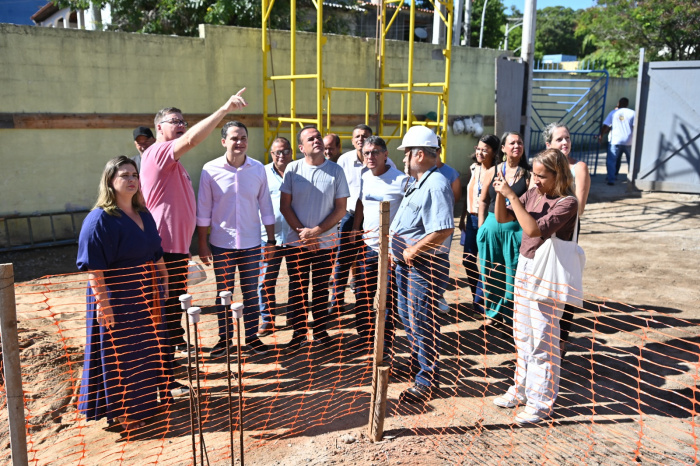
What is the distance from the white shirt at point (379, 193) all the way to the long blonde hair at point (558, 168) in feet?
4.69

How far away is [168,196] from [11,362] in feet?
6.58

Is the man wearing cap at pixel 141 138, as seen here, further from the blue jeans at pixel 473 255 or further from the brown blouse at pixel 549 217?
the brown blouse at pixel 549 217

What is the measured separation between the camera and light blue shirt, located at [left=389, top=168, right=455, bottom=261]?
12.9 feet

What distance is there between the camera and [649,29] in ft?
75.3

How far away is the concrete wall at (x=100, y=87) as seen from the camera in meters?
7.45

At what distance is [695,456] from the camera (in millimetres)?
3314

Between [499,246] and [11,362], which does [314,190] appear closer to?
[499,246]

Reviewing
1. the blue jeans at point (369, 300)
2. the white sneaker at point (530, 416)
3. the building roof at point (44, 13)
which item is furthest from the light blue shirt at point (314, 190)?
the building roof at point (44, 13)

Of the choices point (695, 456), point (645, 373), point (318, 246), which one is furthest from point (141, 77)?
point (695, 456)

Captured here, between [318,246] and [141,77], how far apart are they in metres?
4.87

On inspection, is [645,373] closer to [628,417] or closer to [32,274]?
[628,417]

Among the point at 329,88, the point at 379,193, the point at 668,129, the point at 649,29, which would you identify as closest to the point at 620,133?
the point at 668,129

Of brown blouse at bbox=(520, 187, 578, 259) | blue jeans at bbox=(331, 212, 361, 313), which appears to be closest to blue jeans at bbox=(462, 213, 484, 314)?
blue jeans at bbox=(331, 212, 361, 313)

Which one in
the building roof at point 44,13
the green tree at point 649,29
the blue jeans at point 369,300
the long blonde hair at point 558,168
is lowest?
the blue jeans at point 369,300
